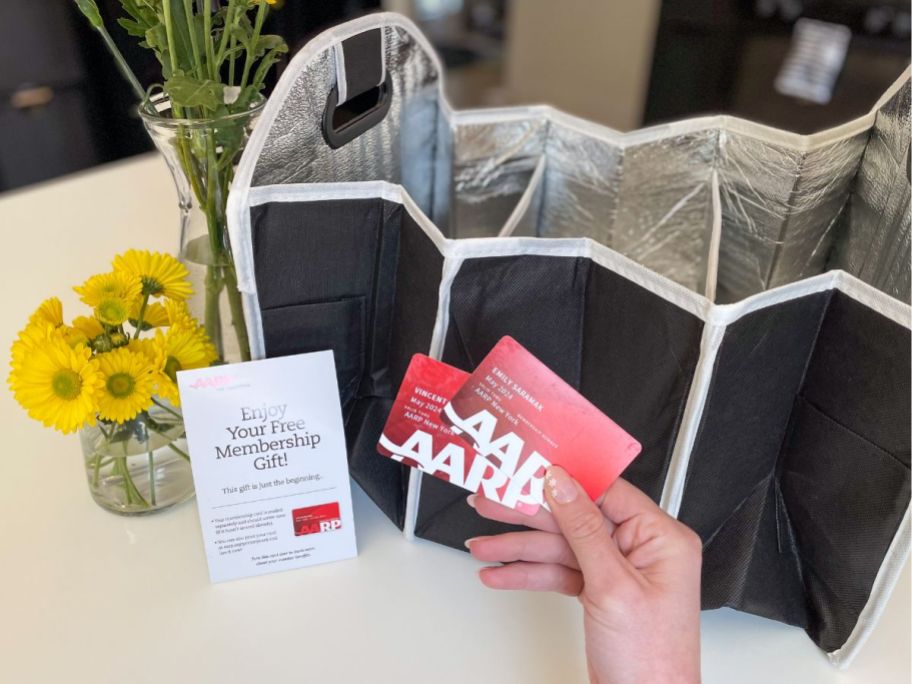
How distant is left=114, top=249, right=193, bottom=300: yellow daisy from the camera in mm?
656

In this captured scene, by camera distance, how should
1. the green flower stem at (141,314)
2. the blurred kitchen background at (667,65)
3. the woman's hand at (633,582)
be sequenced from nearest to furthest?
1. the woman's hand at (633,582)
2. the green flower stem at (141,314)
3. the blurred kitchen background at (667,65)

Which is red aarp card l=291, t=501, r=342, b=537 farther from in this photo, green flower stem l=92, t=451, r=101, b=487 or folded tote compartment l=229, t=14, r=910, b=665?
green flower stem l=92, t=451, r=101, b=487

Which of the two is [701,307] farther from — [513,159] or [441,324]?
[513,159]

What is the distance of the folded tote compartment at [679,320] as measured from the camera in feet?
1.80

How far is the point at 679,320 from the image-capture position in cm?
54

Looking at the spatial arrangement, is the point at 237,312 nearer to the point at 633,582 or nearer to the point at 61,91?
the point at 633,582

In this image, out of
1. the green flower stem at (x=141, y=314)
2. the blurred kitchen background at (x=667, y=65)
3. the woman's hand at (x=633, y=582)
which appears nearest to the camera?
the woman's hand at (x=633, y=582)

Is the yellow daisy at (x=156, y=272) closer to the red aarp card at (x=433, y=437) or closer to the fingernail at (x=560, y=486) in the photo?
the red aarp card at (x=433, y=437)

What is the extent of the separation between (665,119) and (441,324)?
88.6 inches

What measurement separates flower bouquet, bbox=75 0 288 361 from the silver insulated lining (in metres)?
0.04

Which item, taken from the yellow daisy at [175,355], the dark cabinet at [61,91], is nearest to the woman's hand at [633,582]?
the yellow daisy at [175,355]

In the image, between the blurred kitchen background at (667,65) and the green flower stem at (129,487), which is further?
the blurred kitchen background at (667,65)

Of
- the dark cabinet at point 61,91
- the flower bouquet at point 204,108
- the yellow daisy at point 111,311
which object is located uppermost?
the flower bouquet at point 204,108

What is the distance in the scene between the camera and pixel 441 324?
0.60m
